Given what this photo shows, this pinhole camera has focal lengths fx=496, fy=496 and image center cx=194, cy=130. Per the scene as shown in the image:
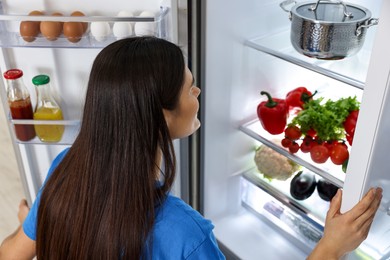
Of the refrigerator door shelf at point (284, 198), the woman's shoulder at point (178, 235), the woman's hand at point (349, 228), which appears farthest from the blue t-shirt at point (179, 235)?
the refrigerator door shelf at point (284, 198)

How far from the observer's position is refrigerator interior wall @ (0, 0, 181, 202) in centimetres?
143

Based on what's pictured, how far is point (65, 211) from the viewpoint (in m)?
1.08

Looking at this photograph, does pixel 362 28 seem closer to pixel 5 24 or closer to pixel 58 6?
pixel 58 6

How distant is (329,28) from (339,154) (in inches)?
17.2

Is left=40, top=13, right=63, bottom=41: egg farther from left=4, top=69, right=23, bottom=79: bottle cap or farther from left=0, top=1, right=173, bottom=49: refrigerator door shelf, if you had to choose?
left=4, top=69, right=23, bottom=79: bottle cap

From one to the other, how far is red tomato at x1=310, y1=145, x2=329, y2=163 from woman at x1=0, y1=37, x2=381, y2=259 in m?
0.62

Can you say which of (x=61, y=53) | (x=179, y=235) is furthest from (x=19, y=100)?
(x=179, y=235)

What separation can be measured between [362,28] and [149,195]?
2.49 ft

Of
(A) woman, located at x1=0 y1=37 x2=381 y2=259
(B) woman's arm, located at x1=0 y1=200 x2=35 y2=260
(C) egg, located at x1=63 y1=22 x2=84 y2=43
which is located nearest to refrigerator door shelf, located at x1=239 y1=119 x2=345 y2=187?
(A) woman, located at x1=0 y1=37 x2=381 y2=259

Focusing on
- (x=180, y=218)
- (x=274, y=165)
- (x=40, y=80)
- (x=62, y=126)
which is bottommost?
(x=274, y=165)

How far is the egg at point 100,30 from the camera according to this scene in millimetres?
1408

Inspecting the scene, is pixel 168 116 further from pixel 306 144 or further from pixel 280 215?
pixel 280 215

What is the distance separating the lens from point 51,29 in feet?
4.65

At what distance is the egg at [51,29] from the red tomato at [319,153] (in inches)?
34.7
